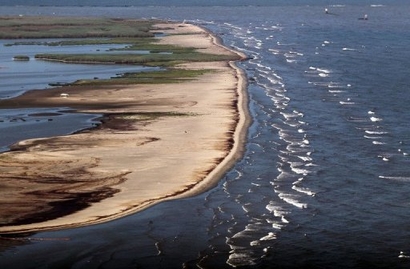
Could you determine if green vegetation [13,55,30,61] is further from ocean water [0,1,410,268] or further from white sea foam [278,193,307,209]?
white sea foam [278,193,307,209]

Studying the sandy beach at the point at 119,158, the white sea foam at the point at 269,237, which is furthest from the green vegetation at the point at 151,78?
the white sea foam at the point at 269,237

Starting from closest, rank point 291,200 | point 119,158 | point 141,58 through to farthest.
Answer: point 291,200
point 119,158
point 141,58

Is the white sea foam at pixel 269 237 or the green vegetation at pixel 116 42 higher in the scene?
the white sea foam at pixel 269 237

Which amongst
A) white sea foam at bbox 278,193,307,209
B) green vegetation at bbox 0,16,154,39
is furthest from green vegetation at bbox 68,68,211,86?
green vegetation at bbox 0,16,154,39

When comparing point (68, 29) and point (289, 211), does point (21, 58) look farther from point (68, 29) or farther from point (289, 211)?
point (289, 211)

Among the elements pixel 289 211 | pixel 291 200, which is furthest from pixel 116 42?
pixel 289 211

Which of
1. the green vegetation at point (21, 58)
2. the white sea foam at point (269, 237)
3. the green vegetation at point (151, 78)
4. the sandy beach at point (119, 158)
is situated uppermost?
the white sea foam at point (269, 237)

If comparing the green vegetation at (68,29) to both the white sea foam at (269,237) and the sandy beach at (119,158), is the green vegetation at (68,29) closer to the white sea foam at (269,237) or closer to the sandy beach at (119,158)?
the sandy beach at (119,158)

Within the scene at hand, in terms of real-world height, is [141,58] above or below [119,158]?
below

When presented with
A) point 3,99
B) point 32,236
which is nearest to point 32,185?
point 32,236

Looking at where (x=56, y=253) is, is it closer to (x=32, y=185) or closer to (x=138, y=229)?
(x=138, y=229)
